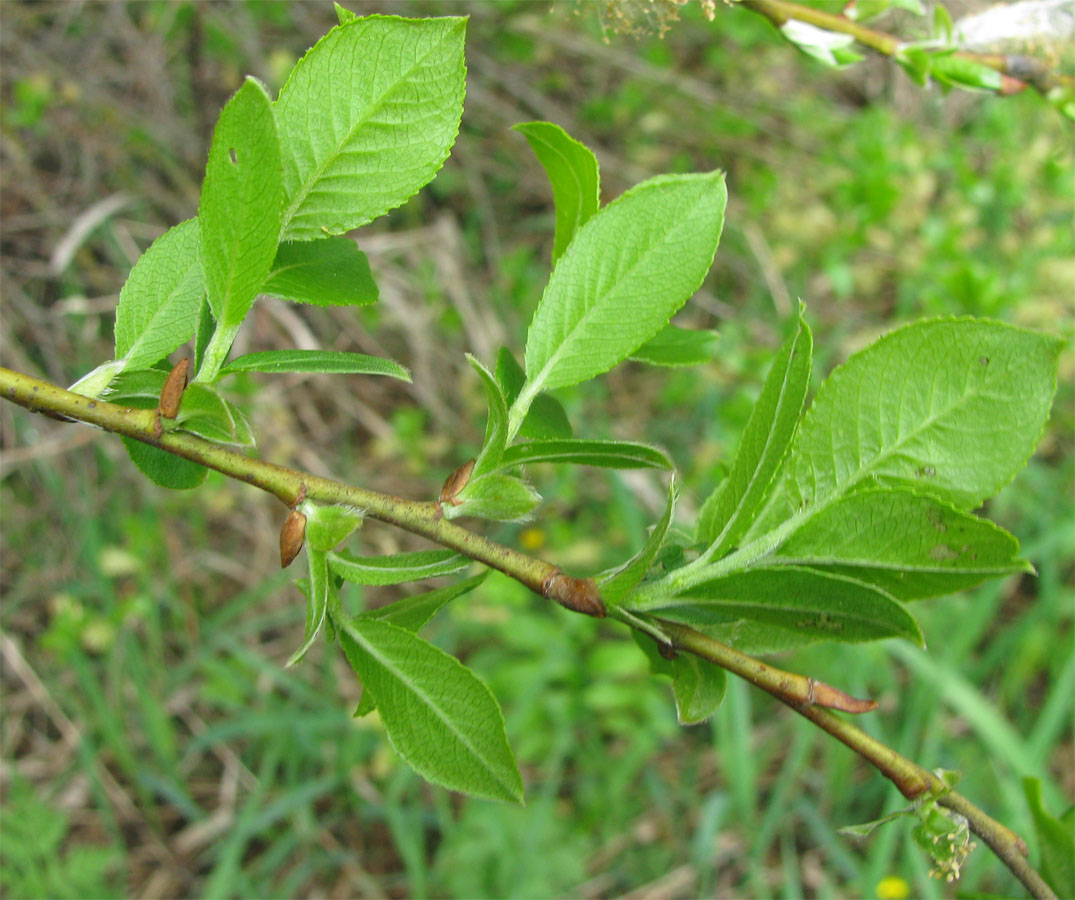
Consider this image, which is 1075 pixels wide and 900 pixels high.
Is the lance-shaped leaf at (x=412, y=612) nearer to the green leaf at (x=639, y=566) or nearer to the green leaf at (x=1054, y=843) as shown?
the green leaf at (x=639, y=566)

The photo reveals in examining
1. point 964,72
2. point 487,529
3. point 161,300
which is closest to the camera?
point 161,300

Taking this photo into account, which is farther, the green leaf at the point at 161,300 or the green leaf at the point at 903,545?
the green leaf at the point at 161,300

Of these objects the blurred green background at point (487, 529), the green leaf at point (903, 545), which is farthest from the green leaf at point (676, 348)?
the blurred green background at point (487, 529)

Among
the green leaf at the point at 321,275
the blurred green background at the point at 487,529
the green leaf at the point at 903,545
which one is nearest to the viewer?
the green leaf at the point at 903,545

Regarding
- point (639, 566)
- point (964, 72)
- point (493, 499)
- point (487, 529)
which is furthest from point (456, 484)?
point (487, 529)

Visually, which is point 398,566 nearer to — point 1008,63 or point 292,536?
point 292,536

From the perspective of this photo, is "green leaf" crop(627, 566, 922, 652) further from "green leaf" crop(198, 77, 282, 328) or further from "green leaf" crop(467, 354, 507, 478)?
"green leaf" crop(198, 77, 282, 328)
